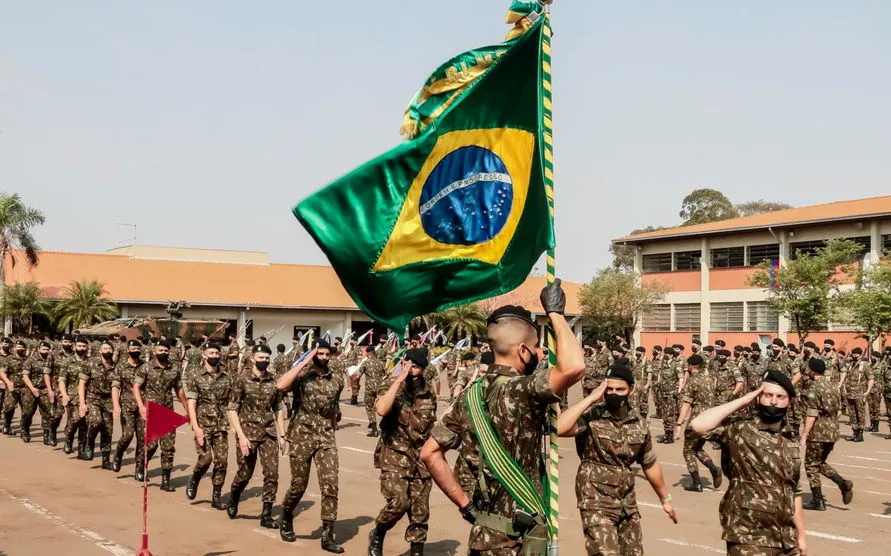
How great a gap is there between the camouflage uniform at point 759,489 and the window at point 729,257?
41.5 meters

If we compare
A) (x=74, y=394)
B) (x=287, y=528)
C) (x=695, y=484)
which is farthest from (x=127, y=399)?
(x=695, y=484)

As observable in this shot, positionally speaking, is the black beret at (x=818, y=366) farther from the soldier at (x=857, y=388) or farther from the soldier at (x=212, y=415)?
the soldier at (x=857, y=388)

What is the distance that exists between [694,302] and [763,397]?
43.2m

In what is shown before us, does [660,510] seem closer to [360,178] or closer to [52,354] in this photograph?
[360,178]

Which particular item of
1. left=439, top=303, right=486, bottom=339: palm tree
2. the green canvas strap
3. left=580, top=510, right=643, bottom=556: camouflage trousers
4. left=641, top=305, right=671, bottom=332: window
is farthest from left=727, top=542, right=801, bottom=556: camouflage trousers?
left=641, top=305, right=671, bottom=332: window

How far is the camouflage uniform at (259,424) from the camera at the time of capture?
10.7 metres

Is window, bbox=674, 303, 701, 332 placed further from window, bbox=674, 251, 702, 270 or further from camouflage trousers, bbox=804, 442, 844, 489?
camouflage trousers, bbox=804, 442, 844, 489

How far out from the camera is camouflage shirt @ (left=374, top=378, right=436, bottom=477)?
362 inches

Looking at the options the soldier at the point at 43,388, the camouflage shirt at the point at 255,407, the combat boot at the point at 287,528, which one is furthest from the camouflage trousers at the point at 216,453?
the soldier at the point at 43,388

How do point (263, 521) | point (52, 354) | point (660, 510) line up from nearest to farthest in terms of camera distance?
point (263, 521)
point (660, 510)
point (52, 354)

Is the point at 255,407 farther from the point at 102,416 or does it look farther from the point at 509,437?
the point at 509,437

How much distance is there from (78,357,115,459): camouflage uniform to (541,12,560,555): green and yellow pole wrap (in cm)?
1213

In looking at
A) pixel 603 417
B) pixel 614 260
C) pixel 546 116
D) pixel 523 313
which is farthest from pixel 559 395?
pixel 614 260

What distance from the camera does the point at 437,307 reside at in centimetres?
649
